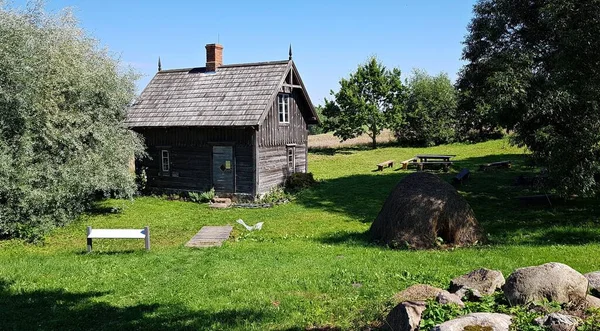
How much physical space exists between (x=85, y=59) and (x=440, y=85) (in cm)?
4382

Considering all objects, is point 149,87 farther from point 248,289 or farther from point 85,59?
point 248,289

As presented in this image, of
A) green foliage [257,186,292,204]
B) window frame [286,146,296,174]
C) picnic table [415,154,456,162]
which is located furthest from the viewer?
picnic table [415,154,456,162]

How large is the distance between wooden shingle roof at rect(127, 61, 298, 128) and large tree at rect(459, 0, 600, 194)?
11.8 metres

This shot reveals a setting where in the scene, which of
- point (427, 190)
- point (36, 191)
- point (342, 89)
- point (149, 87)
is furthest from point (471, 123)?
point (36, 191)

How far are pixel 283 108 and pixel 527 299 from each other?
2185cm

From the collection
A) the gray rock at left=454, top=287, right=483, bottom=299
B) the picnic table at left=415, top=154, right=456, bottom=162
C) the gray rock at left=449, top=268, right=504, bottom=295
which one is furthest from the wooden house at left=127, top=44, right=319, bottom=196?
the gray rock at left=454, top=287, right=483, bottom=299

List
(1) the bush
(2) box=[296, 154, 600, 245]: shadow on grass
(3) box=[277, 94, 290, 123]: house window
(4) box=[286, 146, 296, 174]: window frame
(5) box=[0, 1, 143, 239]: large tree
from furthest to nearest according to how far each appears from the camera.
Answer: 1. (4) box=[286, 146, 296, 174]: window frame
2. (1) the bush
3. (3) box=[277, 94, 290, 123]: house window
4. (5) box=[0, 1, 143, 239]: large tree
5. (2) box=[296, 154, 600, 245]: shadow on grass

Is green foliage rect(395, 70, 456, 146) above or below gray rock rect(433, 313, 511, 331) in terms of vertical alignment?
above

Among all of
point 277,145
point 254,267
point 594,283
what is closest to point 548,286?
point 594,283

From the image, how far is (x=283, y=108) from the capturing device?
27250 millimetres

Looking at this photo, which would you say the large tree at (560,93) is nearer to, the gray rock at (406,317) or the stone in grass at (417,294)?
the stone in grass at (417,294)

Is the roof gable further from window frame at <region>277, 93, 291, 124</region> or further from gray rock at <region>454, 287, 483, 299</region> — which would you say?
gray rock at <region>454, 287, 483, 299</region>

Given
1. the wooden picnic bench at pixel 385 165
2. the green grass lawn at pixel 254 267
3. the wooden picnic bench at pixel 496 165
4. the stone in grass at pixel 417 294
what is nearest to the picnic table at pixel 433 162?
the wooden picnic bench at pixel 385 165

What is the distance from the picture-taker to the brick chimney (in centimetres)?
2839
